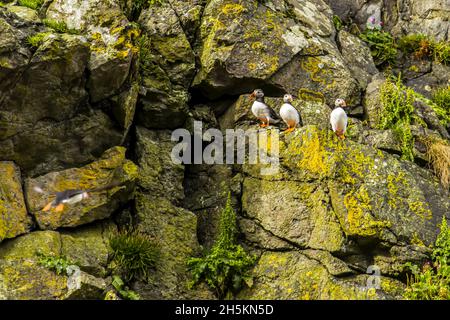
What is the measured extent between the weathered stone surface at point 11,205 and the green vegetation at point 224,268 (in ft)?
8.50

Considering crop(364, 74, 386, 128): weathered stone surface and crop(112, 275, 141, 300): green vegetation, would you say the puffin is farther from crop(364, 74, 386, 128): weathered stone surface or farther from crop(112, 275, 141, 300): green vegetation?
crop(112, 275, 141, 300): green vegetation

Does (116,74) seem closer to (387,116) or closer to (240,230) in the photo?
(240,230)

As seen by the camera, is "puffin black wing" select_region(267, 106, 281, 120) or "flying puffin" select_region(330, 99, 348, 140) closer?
"flying puffin" select_region(330, 99, 348, 140)

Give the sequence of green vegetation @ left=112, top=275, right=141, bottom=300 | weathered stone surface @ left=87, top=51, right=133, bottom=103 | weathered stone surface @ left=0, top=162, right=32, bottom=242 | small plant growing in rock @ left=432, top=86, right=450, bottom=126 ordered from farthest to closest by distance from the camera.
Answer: small plant growing in rock @ left=432, top=86, right=450, bottom=126 → weathered stone surface @ left=87, top=51, right=133, bottom=103 → weathered stone surface @ left=0, top=162, right=32, bottom=242 → green vegetation @ left=112, top=275, right=141, bottom=300

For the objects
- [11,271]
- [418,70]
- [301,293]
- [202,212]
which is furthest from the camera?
[418,70]

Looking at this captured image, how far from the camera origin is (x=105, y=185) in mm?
10078

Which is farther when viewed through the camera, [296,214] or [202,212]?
[202,212]

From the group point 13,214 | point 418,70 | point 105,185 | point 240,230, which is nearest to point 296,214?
point 240,230

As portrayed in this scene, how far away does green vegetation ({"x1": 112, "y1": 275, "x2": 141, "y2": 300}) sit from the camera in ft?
30.0

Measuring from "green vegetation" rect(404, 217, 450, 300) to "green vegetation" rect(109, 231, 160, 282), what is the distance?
152 inches

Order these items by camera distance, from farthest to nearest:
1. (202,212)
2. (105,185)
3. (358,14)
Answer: (358,14) → (202,212) → (105,185)

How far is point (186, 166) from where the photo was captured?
11797mm

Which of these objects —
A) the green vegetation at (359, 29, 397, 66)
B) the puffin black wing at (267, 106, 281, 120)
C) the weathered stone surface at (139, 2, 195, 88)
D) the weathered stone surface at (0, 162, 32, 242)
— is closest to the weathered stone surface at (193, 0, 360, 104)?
the weathered stone surface at (139, 2, 195, 88)

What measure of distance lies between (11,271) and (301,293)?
4.13 meters
